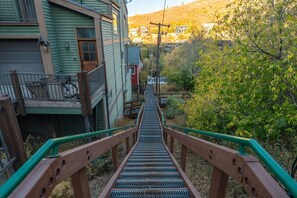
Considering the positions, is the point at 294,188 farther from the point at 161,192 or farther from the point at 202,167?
the point at 202,167

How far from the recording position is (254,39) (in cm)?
550

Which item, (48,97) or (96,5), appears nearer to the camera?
(48,97)

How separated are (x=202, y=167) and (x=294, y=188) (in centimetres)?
631

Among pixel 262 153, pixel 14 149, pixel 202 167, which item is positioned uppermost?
pixel 262 153

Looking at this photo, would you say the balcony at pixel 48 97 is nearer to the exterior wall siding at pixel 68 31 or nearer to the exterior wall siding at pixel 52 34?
the exterior wall siding at pixel 52 34

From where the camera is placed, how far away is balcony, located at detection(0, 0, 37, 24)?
25.6 ft

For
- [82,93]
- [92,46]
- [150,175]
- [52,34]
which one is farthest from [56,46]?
[150,175]

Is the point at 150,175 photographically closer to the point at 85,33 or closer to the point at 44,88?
the point at 44,88

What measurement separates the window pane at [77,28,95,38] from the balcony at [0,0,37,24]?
1892mm

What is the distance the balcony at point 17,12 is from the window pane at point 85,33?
6.21 feet

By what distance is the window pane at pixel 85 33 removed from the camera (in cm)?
844

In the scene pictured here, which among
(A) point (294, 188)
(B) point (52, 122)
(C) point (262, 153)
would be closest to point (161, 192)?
(C) point (262, 153)

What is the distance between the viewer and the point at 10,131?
3.77 meters

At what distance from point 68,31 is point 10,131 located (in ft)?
20.6
